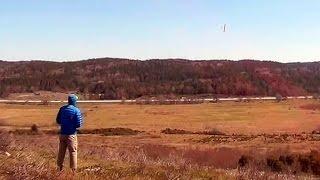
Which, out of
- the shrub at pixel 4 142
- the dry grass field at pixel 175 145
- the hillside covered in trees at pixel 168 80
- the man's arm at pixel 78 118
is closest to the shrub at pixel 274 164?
the dry grass field at pixel 175 145

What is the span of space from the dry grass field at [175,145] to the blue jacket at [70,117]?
A: 0.84 m

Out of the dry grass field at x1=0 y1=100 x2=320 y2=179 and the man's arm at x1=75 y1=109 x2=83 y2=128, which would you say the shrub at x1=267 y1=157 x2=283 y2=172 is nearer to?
the dry grass field at x1=0 y1=100 x2=320 y2=179

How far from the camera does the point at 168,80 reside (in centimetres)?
17650

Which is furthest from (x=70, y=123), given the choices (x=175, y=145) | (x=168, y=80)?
(x=168, y=80)

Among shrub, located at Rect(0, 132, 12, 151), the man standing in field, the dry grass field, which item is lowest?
the dry grass field

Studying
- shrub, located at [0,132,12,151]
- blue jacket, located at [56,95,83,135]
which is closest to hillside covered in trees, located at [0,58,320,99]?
shrub, located at [0,132,12,151]

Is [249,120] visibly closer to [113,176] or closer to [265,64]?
[113,176]

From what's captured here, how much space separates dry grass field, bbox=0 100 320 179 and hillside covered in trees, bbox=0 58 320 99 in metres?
57.0

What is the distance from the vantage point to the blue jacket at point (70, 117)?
12.3 m

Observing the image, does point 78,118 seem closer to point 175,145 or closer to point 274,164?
point 274,164

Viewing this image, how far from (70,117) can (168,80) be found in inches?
6468

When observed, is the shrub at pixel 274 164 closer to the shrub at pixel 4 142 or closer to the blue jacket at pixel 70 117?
the shrub at pixel 4 142

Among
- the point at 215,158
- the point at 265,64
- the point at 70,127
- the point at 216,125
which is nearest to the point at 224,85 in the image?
the point at 265,64

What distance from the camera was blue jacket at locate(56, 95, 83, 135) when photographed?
40.4ft
